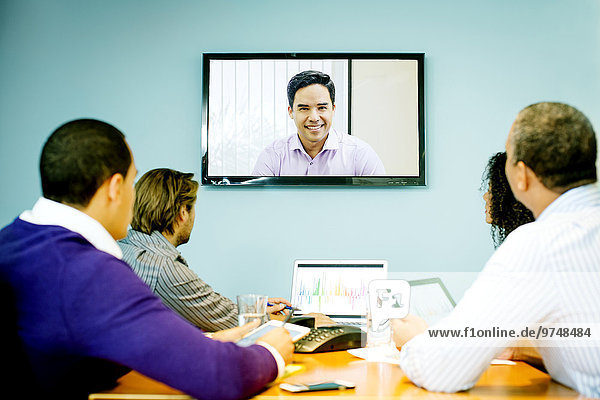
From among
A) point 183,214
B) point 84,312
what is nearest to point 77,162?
point 84,312

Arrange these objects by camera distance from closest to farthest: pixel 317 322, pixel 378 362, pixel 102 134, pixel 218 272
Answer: pixel 102 134 < pixel 378 362 < pixel 317 322 < pixel 218 272

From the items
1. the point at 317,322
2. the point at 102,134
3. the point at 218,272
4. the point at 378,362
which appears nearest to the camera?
the point at 102,134

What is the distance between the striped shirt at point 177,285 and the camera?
191 cm

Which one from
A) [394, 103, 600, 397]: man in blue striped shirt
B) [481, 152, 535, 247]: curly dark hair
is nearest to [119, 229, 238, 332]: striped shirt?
[394, 103, 600, 397]: man in blue striped shirt

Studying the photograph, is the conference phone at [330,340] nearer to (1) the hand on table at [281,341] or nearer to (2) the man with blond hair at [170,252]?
(1) the hand on table at [281,341]

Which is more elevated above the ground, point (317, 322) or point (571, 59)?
point (571, 59)

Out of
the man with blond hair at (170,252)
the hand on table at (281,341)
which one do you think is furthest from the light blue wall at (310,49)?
the hand on table at (281,341)

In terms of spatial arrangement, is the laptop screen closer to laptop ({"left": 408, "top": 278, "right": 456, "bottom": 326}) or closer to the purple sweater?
laptop ({"left": 408, "top": 278, "right": 456, "bottom": 326})

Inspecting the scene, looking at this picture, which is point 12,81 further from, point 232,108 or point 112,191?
point 112,191

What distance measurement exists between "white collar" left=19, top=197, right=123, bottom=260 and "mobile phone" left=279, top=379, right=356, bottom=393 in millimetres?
484

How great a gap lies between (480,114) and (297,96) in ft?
3.23

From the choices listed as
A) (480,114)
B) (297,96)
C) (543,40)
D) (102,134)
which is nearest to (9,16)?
(297,96)

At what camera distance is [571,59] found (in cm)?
286

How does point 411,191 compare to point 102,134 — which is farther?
point 411,191
